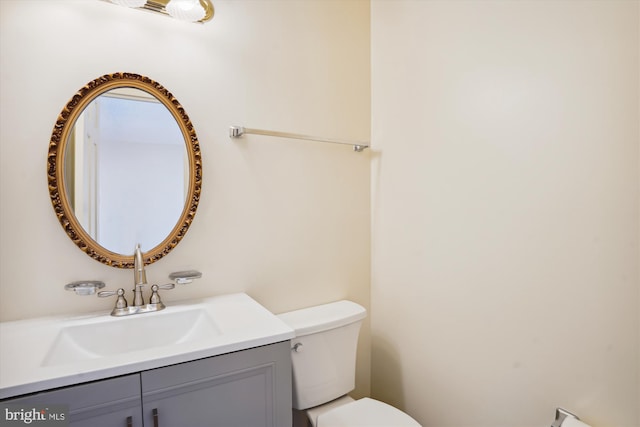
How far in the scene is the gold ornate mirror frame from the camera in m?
1.13

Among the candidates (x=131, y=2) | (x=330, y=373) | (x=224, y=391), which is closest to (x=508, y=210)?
(x=330, y=373)

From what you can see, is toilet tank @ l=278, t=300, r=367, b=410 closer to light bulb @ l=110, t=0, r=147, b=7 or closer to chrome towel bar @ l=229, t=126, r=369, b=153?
chrome towel bar @ l=229, t=126, r=369, b=153

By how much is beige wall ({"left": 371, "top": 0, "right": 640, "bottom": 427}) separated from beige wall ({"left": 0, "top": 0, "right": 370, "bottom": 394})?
22cm

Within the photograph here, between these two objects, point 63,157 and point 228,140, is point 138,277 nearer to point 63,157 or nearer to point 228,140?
point 63,157

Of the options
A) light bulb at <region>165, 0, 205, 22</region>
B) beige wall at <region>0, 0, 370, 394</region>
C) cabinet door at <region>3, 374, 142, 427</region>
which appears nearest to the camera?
cabinet door at <region>3, 374, 142, 427</region>

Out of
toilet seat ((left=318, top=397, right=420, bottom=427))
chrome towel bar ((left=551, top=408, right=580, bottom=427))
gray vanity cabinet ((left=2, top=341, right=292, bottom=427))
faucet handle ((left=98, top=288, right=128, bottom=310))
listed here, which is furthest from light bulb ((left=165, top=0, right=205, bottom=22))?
chrome towel bar ((left=551, top=408, right=580, bottom=427))

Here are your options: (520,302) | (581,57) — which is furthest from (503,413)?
(581,57)

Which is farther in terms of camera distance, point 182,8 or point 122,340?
point 182,8

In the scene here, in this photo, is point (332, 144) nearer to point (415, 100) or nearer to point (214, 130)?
point (415, 100)

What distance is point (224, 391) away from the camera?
3.02 feet

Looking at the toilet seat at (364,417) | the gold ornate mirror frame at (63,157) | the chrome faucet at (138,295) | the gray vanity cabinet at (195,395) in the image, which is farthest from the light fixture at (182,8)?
the toilet seat at (364,417)

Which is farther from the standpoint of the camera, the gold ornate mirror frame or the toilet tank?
the toilet tank

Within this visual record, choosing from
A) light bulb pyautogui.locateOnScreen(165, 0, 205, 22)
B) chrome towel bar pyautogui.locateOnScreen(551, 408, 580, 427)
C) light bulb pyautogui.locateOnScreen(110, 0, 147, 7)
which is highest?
light bulb pyautogui.locateOnScreen(165, 0, 205, 22)

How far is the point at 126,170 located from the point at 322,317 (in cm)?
98
